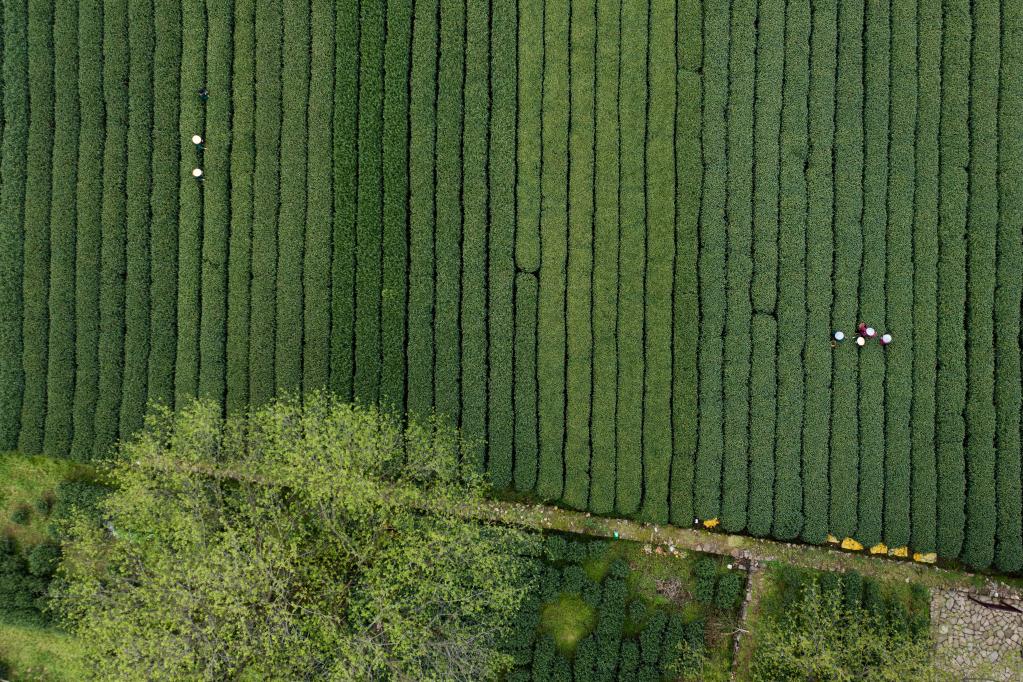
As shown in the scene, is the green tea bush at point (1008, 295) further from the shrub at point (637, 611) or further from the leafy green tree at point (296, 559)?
the leafy green tree at point (296, 559)

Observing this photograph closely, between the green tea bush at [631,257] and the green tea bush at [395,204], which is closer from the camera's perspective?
the green tea bush at [631,257]

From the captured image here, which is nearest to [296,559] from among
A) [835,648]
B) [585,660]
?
[585,660]

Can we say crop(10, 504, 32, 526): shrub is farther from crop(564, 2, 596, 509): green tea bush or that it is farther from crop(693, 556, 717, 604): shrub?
crop(693, 556, 717, 604): shrub

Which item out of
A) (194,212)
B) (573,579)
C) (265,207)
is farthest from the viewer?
(194,212)

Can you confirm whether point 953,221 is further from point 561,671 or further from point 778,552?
point 561,671

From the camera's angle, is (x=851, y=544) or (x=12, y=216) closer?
(x=851, y=544)

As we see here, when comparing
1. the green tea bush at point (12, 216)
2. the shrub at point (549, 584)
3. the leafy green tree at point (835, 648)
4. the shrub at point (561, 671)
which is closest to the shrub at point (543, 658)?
the shrub at point (561, 671)

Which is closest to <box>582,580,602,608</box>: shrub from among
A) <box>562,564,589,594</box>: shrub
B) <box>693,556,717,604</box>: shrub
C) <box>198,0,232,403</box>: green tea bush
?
<box>562,564,589,594</box>: shrub
